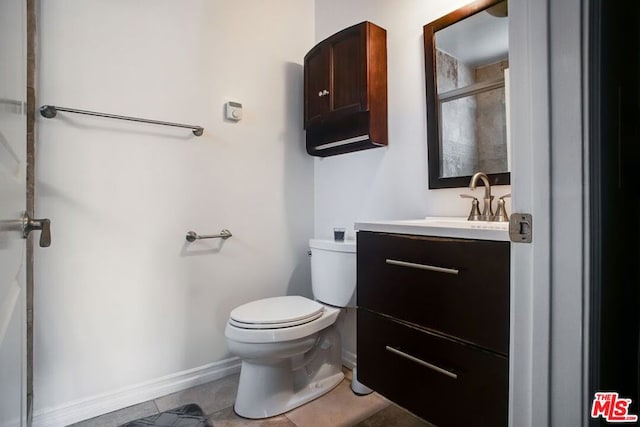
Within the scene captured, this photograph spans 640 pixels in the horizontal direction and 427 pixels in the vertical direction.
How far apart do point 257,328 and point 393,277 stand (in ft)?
2.07

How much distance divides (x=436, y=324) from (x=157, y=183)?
1.40m

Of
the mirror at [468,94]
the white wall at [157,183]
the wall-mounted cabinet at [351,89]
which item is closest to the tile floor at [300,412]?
the white wall at [157,183]

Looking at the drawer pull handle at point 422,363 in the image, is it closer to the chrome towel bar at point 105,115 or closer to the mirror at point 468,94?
the mirror at point 468,94

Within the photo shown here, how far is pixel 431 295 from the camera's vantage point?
1.02 metres

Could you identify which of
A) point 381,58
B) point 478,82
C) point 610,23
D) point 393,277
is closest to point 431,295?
point 393,277

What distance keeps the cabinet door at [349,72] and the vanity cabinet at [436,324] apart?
787mm

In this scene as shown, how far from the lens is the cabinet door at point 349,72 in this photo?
1.67 meters

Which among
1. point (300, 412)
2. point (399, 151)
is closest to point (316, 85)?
point (399, 151)

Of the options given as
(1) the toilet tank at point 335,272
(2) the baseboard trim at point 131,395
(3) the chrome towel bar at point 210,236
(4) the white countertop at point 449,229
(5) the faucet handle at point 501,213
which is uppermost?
(5) the faucet handle at point 501,213

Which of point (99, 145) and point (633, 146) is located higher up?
point (99, 145)

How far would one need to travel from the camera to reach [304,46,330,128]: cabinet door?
6.08 feet

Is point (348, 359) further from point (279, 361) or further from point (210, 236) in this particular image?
point (210, 236)

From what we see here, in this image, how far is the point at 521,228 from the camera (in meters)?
0.62

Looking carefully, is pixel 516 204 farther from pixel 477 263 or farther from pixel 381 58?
pixel 381 58
